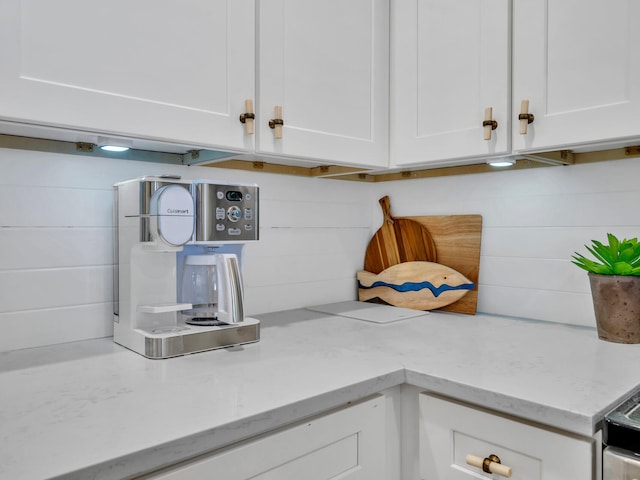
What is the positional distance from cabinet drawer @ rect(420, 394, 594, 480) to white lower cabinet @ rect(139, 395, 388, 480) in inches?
4.0

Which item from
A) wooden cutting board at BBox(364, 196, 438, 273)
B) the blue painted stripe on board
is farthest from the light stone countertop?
wooden cutting board at BBox(364, 196, 438, 273)

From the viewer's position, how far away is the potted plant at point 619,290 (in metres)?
1.23

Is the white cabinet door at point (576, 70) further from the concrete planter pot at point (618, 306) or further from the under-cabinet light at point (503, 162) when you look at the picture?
the concrete planter pot at point (618, 306)

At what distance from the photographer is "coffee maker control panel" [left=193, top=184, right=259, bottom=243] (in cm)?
118

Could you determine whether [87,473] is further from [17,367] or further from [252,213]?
[252,213]

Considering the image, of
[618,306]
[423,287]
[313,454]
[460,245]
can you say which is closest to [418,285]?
[423,287]

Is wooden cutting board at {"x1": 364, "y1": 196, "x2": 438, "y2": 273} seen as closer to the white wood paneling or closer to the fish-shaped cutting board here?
the fish-shaped cutting board

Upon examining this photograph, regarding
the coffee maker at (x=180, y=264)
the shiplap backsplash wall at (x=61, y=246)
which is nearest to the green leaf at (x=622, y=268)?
the coffee maker at (x=180, y=264)

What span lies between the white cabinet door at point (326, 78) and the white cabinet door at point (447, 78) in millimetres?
63

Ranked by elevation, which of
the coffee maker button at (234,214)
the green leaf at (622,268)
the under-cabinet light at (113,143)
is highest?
the under-cabinet light at (113,143)

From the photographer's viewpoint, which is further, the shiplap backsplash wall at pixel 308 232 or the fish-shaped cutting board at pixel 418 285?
the fish-shaped cutting board at pixel 418 285

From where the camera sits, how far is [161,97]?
43.8 inches

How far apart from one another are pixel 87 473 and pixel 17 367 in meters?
0.56

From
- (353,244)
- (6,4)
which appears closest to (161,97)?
(6,4)
